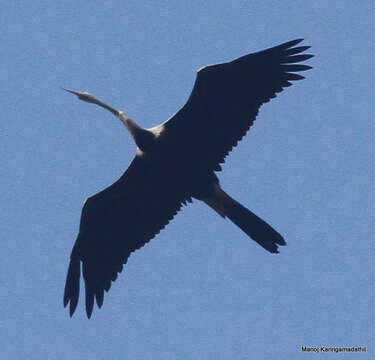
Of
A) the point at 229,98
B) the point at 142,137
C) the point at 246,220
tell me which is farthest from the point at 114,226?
the point at 229,98

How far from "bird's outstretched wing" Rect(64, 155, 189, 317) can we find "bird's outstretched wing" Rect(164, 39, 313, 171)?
80cm

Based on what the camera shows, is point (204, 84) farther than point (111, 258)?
No

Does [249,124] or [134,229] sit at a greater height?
[249,124]

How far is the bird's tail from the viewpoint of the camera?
37.0 feet

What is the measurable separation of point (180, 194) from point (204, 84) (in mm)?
1567

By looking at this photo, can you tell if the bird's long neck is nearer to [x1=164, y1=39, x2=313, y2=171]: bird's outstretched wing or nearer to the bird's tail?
[x1=164, y1=39, x2=313, y2=171]: bird's outstretched wing

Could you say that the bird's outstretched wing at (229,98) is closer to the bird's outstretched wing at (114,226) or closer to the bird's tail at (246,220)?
the bird's tail at (246,220)

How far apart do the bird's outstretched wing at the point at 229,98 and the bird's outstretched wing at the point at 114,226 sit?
795 mm

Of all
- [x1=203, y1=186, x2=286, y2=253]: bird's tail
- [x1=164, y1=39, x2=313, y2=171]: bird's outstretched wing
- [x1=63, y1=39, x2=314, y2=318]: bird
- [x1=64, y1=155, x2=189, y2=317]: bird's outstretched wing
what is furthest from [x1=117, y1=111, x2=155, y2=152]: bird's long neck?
[x1=203, y1=186, x2=286, y2=253]: bird's tail

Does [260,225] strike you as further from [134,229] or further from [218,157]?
[134,229]

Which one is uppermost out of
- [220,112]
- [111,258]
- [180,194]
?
[220,112]

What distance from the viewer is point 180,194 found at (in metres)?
11.8

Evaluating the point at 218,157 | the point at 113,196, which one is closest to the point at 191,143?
the point at 218,157

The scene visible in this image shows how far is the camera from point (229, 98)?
36.8 feet
